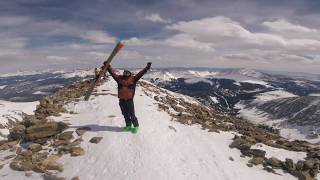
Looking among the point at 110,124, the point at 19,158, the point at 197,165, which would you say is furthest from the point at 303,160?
the point at 19,158

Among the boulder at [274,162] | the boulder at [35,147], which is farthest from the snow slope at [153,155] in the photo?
the boulder at [35,147]

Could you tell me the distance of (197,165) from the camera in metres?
20.7

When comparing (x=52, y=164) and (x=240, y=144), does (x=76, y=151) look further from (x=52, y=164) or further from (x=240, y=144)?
(x=240, y=144)

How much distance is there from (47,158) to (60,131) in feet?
12.9

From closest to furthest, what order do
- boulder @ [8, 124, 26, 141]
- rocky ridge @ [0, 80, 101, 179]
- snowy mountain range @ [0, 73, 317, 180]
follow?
snowy mountain range @ [0, 73, 317, 180]
rocky ridge @ [0, 80, 101, 179]
boulder @ [8, 124, 26, 141]

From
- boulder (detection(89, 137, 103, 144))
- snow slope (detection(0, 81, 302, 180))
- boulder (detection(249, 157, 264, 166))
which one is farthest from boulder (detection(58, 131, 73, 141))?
boulder (detection(249, 157, 264, 166))

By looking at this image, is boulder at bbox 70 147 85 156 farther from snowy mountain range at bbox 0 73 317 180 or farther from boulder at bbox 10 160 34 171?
boulder at bbox 10 160 34 171

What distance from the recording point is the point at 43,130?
24.0 meters

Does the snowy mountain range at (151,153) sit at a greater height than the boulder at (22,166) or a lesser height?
greater

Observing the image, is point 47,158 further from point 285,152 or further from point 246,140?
point 285,152

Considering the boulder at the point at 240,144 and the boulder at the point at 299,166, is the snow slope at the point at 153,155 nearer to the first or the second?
the boulder at the point at 240,144

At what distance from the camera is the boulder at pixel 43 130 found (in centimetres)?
2356

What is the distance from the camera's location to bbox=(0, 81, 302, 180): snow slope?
63.2 feet

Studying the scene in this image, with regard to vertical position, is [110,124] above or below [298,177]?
above
